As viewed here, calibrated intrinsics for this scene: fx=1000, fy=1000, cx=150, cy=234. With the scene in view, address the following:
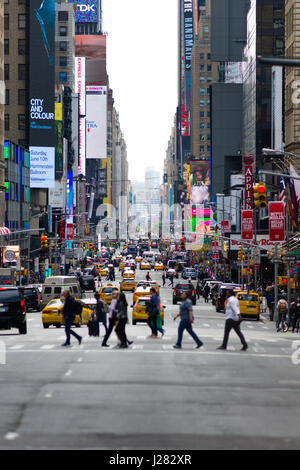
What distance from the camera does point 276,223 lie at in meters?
55.4

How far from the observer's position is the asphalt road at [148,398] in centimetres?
1251

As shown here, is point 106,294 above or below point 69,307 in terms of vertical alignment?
below

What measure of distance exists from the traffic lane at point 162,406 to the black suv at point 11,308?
44.3 feet

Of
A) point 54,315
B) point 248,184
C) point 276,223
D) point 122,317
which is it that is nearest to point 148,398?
point 122,317

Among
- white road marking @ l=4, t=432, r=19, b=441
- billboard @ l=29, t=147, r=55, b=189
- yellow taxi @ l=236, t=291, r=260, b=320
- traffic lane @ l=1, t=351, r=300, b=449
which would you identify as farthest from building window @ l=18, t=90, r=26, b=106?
white road marking @ l=4, t=432, r=19, b=441

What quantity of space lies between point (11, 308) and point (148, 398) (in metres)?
20.4

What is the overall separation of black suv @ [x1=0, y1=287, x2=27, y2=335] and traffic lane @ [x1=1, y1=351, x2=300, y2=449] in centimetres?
1351

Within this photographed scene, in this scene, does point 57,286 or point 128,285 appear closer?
point 57,286

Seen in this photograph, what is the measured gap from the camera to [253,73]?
129 m

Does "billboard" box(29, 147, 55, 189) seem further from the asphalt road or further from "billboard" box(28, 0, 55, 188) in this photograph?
the asphalt road

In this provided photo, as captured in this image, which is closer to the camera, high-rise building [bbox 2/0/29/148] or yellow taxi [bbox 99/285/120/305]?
yellow taxi [bbox 99/285/120/305]

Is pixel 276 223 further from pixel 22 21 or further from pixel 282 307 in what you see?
pixel 22 21

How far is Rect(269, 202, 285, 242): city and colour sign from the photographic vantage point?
5512 centimetres
